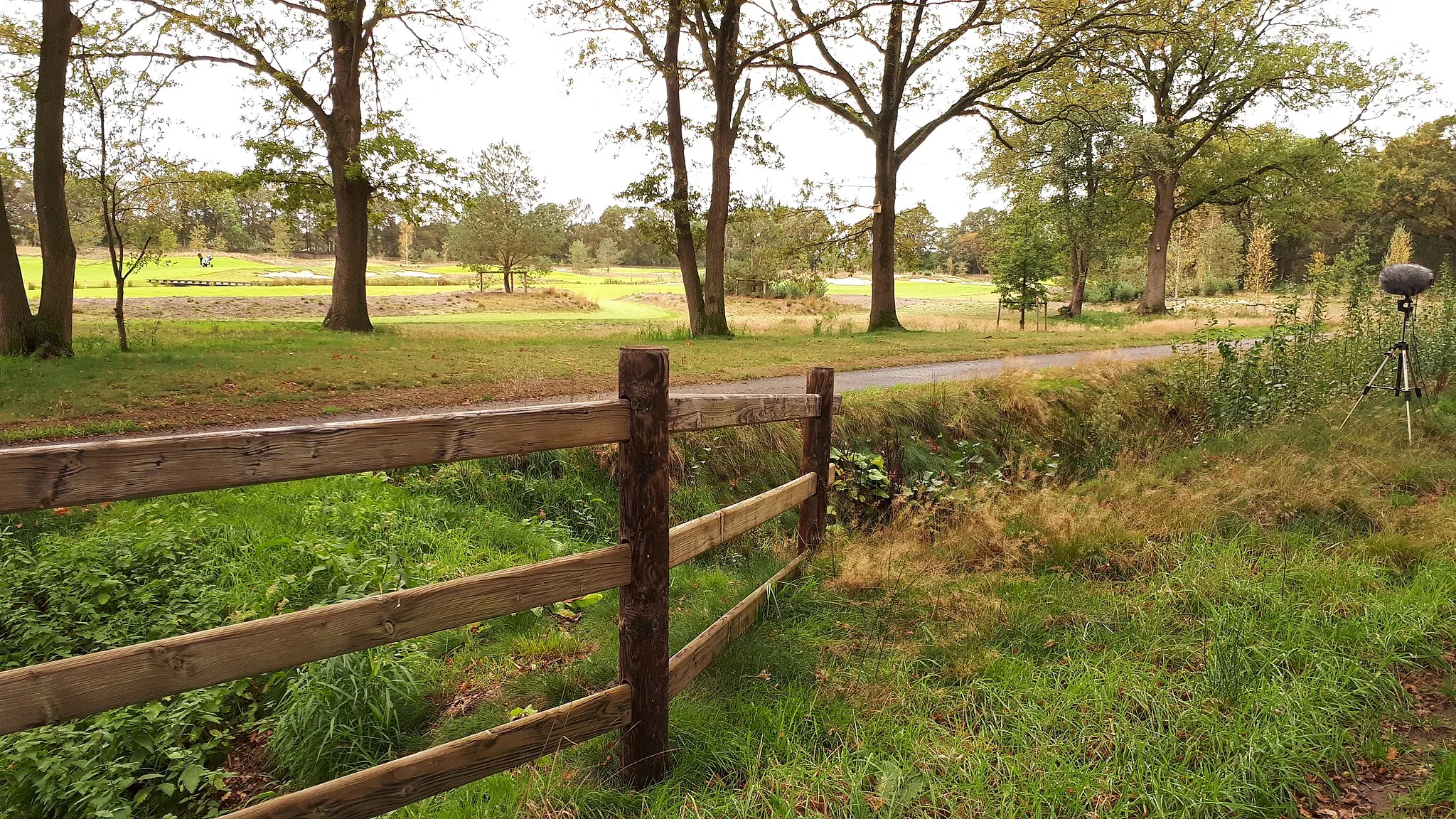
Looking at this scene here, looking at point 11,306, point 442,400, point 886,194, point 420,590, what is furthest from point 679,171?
point 420,590

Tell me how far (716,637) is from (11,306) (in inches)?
552

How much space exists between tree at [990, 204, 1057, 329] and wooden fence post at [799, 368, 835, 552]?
23.6 meters

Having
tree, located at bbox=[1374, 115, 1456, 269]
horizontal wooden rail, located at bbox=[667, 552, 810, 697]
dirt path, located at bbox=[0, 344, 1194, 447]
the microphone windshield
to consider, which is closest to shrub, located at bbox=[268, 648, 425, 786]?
horizontal wooden rail, located at bbox=[667, 552, 810, 697]

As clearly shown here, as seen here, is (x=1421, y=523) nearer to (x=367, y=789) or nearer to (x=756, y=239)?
(x=367, y=789)

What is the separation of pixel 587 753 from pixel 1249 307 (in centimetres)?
3941

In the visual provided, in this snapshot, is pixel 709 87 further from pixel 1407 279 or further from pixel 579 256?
pixel 579 256

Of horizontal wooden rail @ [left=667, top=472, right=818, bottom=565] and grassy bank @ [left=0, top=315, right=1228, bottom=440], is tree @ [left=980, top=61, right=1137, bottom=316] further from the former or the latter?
horizontal wooden rail @ [left=667, top=472, right=818, bottom=565]

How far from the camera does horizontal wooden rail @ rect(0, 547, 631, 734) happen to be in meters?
1.72

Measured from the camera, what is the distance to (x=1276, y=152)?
3036cm

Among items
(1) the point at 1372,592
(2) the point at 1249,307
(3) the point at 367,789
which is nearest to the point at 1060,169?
(2) the point at 1249,307

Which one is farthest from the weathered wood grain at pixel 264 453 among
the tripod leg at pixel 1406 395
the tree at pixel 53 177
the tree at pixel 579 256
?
the tree at pixel 579 256

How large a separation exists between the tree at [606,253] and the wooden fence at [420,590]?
A: 91.2 m

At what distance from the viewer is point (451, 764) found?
257 cm

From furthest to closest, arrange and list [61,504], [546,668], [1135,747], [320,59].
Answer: [320,59] → [546,668] → [1135,747] → [61,504]
